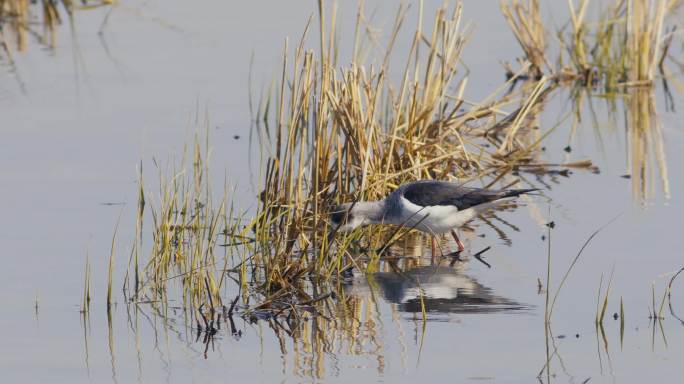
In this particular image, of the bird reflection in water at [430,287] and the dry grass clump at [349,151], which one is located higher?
the dry grass clump at [349,151]

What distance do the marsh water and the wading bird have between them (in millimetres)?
301

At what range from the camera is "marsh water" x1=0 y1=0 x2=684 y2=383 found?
6.78 meters

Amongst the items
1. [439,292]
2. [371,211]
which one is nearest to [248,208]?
[371,211]

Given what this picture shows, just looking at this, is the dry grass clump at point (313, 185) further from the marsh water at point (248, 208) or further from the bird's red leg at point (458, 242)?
the bird's red leg at point (458, 242)

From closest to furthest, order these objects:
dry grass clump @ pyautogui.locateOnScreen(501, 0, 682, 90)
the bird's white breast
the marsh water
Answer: the marsh water, the bird's white breast, dry grass clump @ pyautogui.locateOnScreen(501, 0, 682, 90)

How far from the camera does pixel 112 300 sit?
781cm

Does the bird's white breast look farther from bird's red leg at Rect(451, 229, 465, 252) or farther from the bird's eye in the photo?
the bird's eye

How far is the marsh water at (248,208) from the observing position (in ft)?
22.2

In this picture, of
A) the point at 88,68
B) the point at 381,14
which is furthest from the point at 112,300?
the point at 381,14

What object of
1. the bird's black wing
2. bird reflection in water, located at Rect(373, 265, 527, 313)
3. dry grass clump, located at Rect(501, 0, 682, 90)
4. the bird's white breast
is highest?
dry grass clump, located at Rect(501, 0, 682, 90)

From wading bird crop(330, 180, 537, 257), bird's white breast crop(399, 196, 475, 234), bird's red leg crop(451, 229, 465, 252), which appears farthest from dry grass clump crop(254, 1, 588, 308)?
bird's red leg crop(451, 229, 465, 252)

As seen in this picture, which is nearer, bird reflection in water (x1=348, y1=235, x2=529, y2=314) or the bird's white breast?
bird reflection in water (x1=348, y1=235, x2=529, y2=314)

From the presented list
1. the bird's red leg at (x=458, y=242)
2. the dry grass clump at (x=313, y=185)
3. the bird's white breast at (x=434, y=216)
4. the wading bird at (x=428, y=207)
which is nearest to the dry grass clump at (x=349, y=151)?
the dry grass clump at (x=313, y=185)

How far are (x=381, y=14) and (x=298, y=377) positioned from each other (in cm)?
1023
